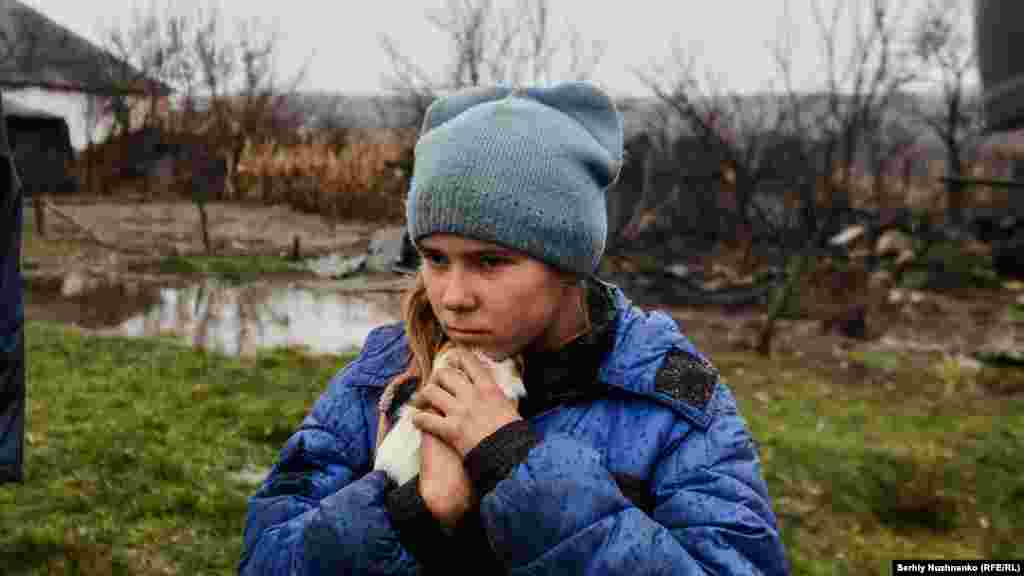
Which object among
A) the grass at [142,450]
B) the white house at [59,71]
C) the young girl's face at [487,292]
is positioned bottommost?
the grass at [142,450]

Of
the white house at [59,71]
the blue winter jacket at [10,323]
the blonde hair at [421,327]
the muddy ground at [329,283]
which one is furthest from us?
the white house at [59,71]

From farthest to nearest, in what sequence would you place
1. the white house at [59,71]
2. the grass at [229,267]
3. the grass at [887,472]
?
the white house at [59,71]
the grass at [229,267]
the grass at [887,472]

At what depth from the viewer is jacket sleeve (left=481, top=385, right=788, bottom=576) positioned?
1134 mm

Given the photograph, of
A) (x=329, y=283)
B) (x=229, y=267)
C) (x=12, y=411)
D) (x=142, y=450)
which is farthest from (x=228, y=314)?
(x=12, y=411)

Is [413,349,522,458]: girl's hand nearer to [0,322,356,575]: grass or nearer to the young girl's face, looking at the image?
the young girl's face

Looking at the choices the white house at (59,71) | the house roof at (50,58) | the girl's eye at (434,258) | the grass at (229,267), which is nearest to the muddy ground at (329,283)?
the grass at (229,267)

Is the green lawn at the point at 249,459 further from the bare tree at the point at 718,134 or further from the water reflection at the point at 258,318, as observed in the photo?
the bare tree at the point at 718,134

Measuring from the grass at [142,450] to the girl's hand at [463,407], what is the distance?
85.8 inches

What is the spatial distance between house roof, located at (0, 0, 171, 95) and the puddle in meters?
18.3

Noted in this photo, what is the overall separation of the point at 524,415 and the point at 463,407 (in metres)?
0.17

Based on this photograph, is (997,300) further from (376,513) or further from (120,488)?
(376,513)

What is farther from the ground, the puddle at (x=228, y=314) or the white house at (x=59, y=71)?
the white house at (x=59, y=71)

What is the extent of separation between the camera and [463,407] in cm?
119

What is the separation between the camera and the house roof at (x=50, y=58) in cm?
2650
